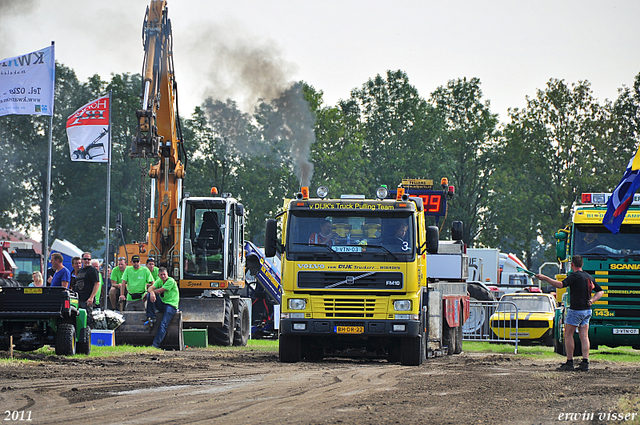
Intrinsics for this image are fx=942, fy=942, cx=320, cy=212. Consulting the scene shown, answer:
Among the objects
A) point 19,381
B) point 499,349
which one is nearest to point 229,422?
point 19,381

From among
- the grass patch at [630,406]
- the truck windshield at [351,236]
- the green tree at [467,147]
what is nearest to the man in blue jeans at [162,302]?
the truck windshield at [351,236]

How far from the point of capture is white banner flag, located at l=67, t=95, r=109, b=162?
28977 mm

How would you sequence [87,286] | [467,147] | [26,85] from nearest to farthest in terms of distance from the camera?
[87,286] → [26,85] → [467,147]

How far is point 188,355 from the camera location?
1794 cm

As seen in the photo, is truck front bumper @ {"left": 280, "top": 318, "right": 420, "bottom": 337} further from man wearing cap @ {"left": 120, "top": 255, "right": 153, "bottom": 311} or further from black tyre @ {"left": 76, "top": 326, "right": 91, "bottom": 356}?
man wearing cap @ {"left": 120, "top": 255, "right": 153, "bottom": 311}

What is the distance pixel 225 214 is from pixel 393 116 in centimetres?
4474

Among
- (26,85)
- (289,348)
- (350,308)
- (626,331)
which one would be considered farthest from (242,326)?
(26,85)

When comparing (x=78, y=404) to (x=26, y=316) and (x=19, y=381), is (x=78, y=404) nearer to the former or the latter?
(x=19, y=381)

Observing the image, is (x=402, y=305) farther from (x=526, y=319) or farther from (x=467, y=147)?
(x=467, y=147)

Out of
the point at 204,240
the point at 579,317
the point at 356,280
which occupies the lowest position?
the point at 579,317

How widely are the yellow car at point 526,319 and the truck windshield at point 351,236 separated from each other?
8.78 meters

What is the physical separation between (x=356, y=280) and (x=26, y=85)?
14351 mm

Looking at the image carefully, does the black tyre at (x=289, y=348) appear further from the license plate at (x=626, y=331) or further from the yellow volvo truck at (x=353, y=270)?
the license plate at (x=626, y=331)

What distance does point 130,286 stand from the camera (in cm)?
2083
